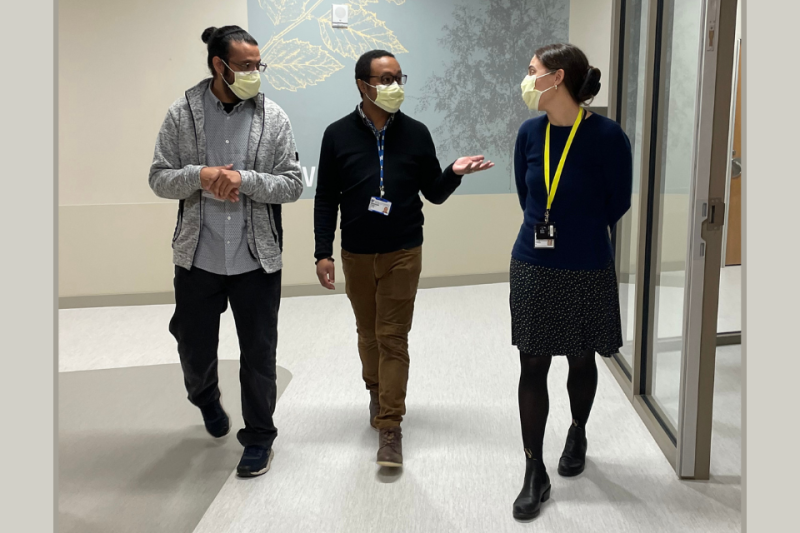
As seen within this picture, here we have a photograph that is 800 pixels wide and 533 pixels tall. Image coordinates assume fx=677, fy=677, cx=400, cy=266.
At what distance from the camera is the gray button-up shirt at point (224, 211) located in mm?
2322

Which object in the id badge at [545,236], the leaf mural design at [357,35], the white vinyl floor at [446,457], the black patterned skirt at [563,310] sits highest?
the leaf mural design at [357,35]

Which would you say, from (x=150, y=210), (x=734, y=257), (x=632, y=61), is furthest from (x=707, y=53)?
(x=150, y=210)

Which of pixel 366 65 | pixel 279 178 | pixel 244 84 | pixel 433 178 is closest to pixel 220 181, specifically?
pixel 279 178

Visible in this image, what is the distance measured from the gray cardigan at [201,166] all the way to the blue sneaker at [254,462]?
0.69 metres

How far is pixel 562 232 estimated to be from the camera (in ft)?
6.96

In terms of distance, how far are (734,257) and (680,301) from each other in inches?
118

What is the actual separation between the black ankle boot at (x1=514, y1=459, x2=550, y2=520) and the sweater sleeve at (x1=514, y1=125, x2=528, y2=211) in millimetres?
864

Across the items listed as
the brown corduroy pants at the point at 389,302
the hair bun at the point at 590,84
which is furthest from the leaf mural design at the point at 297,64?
the hair bun at the point at 590,84

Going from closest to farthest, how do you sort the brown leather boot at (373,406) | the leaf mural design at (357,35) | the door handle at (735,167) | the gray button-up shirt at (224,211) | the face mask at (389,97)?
the gray button-up shirt at (224,211) < the face mask at (389,97) < the brown leather boot at (373,406) < the door handle at (735,167) < the leaf mural design at (357,35)

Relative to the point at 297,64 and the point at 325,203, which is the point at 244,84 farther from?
the point at 297,64

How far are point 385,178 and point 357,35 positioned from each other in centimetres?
327

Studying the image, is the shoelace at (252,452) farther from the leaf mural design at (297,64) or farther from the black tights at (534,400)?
the leaf mural design at (297,64)

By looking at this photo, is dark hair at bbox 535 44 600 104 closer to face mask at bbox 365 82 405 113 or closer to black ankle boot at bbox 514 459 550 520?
face mask at bbox 365 82 405 113
